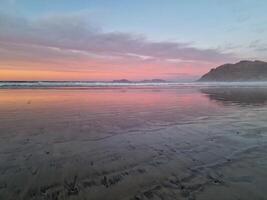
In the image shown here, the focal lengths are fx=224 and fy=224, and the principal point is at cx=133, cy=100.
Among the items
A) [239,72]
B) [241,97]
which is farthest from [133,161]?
[239,72]

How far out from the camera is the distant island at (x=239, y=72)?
123000mm

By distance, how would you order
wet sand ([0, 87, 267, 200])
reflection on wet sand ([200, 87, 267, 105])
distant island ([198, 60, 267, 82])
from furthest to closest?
distant island ([198, 60, 267, 82])
reflection on wet sand ([200, 87, 267, 105])
wet sand ([0, 87, 267, 200])

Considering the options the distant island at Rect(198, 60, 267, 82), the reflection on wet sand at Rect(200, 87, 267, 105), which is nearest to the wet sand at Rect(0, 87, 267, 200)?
the reflection on wet sand at Rect(200, 87, 267, 105)

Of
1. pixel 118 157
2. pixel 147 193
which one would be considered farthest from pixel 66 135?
pixel 147 193

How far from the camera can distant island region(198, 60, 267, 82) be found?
12300 cm

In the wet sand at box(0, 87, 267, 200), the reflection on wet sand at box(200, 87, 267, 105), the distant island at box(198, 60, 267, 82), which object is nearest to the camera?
the wet sand at box(0, 87, 267, 200)

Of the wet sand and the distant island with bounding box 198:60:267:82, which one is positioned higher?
the distant island with bounding box 198:60:267:82

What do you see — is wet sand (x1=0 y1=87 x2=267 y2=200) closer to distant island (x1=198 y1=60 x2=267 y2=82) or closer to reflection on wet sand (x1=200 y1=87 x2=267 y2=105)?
reflection on wet sand (x1=200 y1=87 x2=267 y2=105)

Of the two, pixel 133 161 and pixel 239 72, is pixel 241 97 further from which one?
pixel 239 72

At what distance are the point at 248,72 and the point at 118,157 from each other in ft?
470

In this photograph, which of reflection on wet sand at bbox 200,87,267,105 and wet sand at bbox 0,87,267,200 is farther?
reflection on wet sand at bbox 200,87,267,105

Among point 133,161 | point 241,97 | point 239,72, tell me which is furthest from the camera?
point 239,72

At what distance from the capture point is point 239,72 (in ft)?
447

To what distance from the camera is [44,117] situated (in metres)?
10.5
